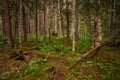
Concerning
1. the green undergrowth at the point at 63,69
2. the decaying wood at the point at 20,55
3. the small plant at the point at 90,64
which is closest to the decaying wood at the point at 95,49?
the green undergrowth at the point at 63,69

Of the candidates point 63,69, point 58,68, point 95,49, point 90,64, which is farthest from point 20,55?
point 95,49

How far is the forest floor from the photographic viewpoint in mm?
8266

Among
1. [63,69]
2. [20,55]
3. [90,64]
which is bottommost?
[63,69]

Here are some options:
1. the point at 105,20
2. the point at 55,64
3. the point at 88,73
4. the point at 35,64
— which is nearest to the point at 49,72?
the point at 55,64

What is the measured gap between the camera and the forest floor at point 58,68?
8.27m

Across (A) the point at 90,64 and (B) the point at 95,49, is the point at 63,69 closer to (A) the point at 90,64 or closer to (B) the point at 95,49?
(A) the point at 90,64

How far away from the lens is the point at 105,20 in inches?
A: 840

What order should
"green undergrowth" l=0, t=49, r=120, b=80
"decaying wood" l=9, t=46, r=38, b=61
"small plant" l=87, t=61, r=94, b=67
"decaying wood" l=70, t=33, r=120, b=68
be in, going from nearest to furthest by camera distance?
"green undergrowth" l=0, t=49, r=120, b=80
"decaying wood" l=70, t=33, r=120, b=68
"small plant" l=87, t=61, r=94, b=67
"decaying wood" l=9, t=46, r=38, b=61

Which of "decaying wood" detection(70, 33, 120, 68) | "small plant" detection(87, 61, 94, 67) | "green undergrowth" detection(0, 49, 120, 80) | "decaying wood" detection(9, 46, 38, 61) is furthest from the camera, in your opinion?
"decaying wood" detection(9, 46, 38, 61)

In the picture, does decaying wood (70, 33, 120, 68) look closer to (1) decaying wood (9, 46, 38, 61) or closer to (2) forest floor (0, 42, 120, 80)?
(2) forest floor (0, 42, 120, 80)

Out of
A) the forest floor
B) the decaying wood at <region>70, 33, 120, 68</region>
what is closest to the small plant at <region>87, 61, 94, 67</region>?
the forest floor

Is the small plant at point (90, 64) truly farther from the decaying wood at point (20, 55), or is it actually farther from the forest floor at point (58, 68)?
the decaying wood at point (20, 55)

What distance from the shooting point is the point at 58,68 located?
8.66 metres

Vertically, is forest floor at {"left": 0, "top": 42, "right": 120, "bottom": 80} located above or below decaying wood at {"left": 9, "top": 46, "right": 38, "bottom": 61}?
below
